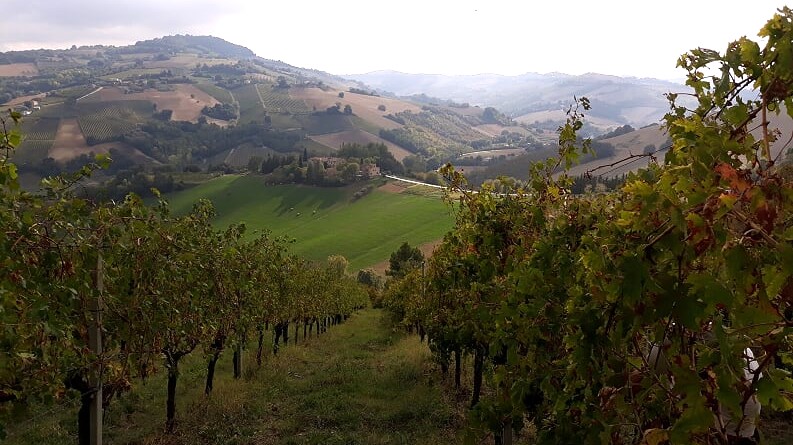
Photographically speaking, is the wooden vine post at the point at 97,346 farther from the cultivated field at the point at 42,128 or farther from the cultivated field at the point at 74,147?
the cultivated field at the point at 42,128

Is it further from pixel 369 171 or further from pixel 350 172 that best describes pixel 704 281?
pixel 369 171

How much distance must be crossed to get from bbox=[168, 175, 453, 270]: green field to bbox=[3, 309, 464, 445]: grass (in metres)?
50.1

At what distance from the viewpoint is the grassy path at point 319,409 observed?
13.1 meters

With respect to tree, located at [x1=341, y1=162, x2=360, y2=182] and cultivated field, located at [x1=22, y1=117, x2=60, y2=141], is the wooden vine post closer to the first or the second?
tree, located at [x1=341, y1=162, x2=360, y2=182]

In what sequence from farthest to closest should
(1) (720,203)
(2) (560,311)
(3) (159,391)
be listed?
1. (3) (159,391)
2. (2) (560,311)
3. (1) (720,203)

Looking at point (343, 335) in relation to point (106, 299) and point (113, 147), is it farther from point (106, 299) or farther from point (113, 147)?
point (113, 147)

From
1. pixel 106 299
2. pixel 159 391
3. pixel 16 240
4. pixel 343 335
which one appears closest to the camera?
pixel 16 240

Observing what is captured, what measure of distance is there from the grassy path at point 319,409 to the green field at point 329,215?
50.0m

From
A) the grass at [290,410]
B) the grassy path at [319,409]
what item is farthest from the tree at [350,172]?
the grass at [290,410]

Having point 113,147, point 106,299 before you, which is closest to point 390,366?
point 106,299

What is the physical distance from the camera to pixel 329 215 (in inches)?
4075

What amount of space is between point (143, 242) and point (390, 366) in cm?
1592

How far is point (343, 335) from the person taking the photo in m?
39.7

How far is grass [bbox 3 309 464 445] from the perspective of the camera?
42.7ft
